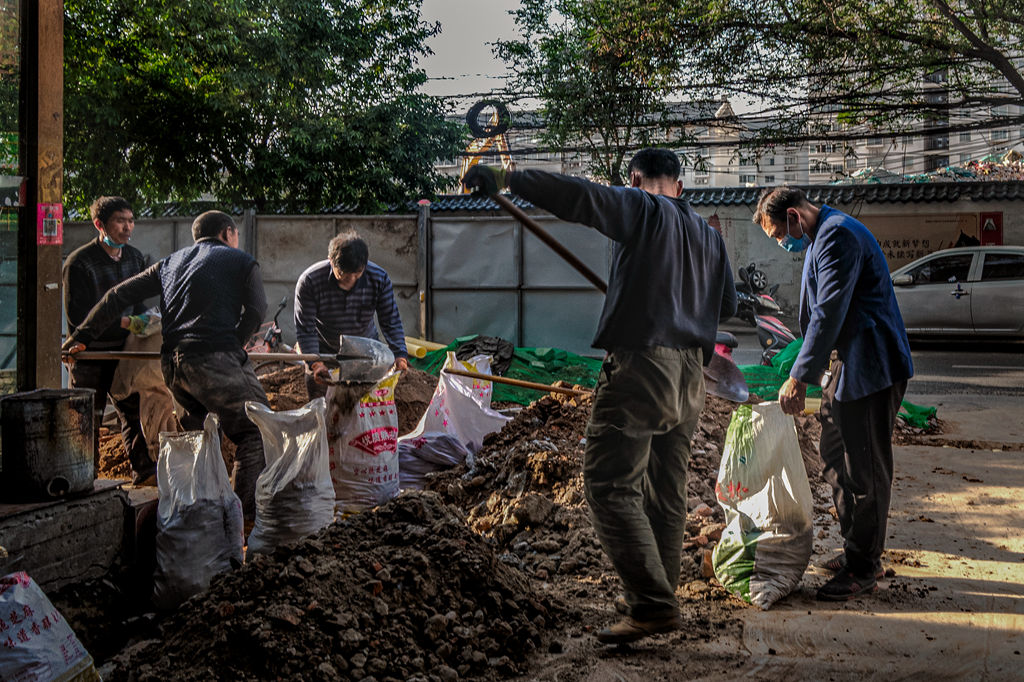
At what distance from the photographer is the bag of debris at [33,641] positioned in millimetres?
2445

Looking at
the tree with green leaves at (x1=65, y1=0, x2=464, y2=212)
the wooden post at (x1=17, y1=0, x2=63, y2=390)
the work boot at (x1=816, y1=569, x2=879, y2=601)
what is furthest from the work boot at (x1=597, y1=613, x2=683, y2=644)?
the tree with green leaves at (x1=65, y1=0, x2=464, y2=212)

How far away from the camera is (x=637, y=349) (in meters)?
3.16

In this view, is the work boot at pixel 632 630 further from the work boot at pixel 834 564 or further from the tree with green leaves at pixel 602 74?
the tree with green leaves at pixel 602 74

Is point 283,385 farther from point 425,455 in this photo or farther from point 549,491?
point 549,491

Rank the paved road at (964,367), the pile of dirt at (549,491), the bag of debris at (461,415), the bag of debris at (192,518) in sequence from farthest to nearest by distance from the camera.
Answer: the paved road at (964,367) < the bag of debris at (461,415) < the pile of dirt at (549,491) < the bag of debris at (192,518)

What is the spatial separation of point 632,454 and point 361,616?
1136 mm

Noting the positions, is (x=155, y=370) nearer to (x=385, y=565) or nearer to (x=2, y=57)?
(x=2, y=57)

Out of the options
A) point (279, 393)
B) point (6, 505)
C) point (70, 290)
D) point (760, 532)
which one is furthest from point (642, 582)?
point (279, 393)

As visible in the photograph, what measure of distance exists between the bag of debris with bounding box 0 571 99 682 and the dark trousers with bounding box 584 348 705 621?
1.79m

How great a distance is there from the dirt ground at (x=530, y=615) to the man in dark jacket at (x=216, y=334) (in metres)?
Answer: 1.23

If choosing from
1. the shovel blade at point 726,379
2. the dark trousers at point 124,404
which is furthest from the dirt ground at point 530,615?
the dark trousers at point 124,404

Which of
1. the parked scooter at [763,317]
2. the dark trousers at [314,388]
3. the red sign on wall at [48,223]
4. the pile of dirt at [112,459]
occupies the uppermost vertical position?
the red sign on wall at [48,223]

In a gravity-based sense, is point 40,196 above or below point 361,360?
above

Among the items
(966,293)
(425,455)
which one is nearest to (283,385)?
(425,455)
